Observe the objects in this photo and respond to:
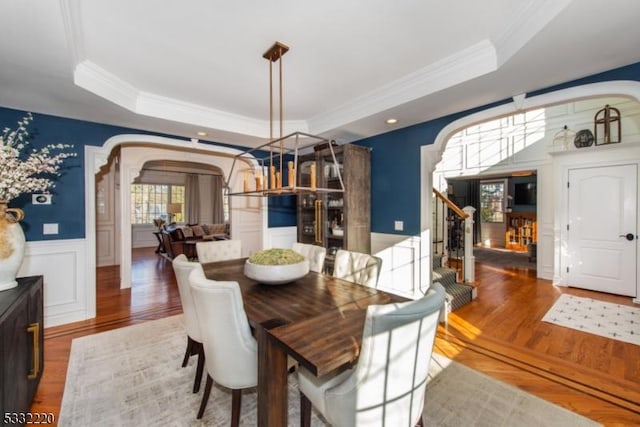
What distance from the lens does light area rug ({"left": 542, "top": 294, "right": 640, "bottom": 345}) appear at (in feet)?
9.83

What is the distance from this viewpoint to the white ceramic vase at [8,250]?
190 centimetres

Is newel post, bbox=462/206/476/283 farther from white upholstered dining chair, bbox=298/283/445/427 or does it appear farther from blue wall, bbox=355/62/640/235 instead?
white upholstered dining chair, bbox=298/283/445/427

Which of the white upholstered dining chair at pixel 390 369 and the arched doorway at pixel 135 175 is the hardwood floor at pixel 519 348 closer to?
the arched doorway at pixel 135 175

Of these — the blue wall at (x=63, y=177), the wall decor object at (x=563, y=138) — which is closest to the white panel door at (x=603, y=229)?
the wall decor object at (x=563, y=138)

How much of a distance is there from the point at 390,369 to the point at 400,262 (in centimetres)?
256

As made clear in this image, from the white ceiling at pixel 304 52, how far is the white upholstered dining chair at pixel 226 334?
173 centimetres

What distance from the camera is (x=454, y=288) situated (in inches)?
153

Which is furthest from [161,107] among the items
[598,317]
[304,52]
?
[598,317]

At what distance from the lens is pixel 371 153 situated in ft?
13.1

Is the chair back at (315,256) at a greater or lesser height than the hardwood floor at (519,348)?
greater

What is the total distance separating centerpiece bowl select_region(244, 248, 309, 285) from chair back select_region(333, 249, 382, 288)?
1.65 ft

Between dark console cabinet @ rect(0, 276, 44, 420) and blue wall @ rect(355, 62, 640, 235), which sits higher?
blue wall @ rect(355, 62, 640, 235)

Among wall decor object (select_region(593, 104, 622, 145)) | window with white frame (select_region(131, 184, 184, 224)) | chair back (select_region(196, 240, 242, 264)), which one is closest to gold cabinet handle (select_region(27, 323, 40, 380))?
chair back (select_region(196, 240, 242, 264))

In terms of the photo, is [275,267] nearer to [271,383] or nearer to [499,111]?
[271,383]
